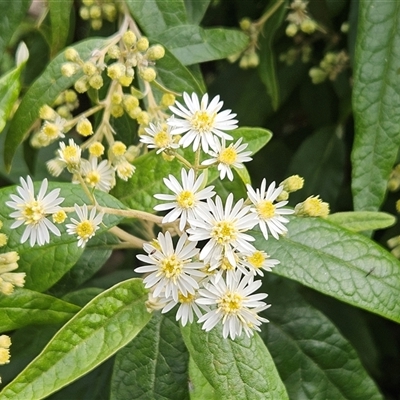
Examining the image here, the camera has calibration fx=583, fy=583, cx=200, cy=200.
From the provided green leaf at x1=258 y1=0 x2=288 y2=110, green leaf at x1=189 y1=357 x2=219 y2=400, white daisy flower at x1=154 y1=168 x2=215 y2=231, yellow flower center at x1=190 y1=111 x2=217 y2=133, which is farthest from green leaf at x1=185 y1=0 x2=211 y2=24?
green leaf at x1=189 y1=357 x2=219 y2=400

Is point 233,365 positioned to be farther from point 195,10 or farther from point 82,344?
point 195,10

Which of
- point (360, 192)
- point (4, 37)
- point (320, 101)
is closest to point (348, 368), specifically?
point (360, 192)

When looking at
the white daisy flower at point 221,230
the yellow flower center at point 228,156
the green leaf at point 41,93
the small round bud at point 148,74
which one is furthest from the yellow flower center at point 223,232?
the green leaf at point 41,93

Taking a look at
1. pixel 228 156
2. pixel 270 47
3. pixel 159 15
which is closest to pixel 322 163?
pixel 270 47

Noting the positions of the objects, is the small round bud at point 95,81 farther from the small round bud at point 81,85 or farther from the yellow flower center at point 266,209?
the yellow flower center at point 266,209

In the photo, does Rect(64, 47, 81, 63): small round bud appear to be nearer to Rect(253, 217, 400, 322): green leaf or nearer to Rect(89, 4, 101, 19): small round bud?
Rect(89, 4, 101, 19): small round bud

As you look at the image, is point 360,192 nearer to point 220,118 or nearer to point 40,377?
point 220,118
